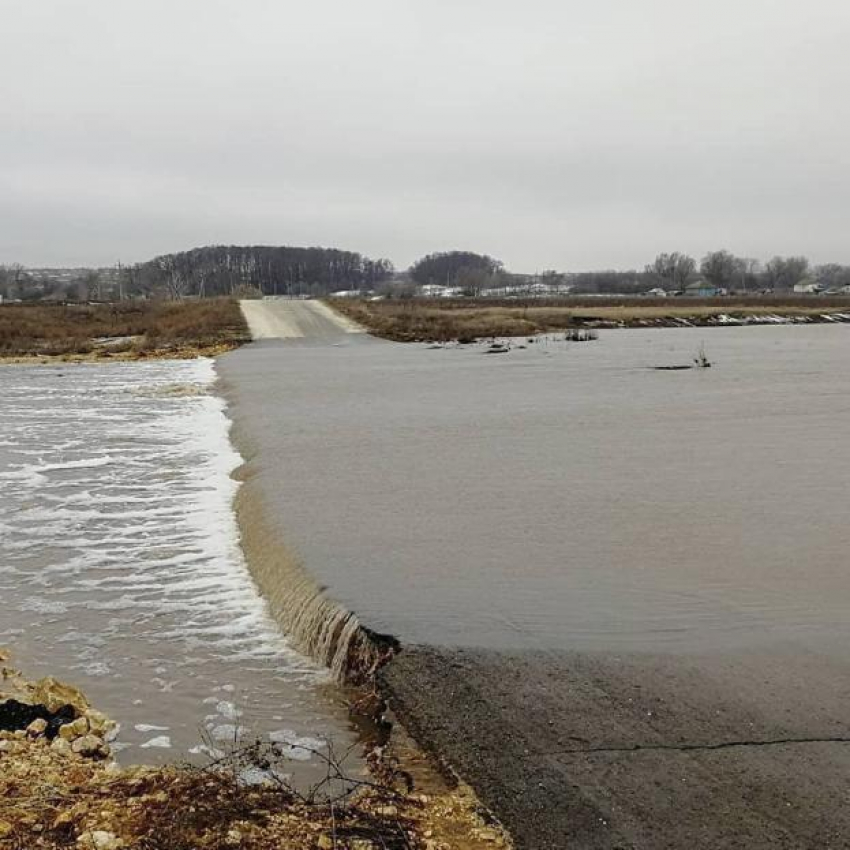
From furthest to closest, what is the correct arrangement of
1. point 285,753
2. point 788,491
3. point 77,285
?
1. point 77,285
2. point 788,491
3. point 285,753

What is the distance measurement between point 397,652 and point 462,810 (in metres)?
2.12

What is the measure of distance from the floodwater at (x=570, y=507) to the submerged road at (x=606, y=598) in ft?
0.14

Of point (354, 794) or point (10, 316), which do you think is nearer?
point (354, 794)

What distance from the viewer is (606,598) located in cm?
809

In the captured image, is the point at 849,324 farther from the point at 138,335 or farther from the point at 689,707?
the point at 689,707

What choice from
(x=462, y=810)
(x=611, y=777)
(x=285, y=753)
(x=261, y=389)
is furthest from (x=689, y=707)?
(x=261, y=389)

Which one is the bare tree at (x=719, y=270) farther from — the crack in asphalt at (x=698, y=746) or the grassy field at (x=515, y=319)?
the crack in asphalt at (x=698, y=746)

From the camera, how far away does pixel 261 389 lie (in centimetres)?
2622

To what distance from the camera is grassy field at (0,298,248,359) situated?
4422 cm

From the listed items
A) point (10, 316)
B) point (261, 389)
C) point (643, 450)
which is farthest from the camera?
point (10, 316)

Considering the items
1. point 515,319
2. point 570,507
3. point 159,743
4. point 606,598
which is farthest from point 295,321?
point 159,743

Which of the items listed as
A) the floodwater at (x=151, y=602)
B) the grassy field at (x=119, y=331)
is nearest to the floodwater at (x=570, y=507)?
the floodwater at (x=151, y=602)

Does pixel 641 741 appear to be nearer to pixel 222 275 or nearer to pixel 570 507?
pixel 570 507

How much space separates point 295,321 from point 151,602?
48813 millimetres
